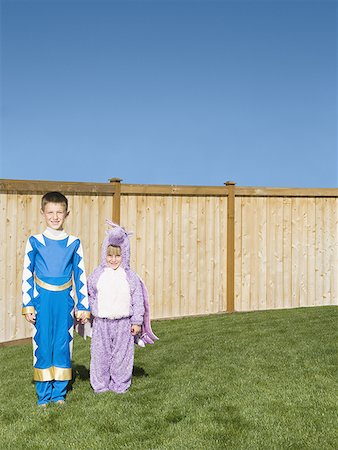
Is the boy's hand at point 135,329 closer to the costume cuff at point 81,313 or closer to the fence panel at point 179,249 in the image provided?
the costume cuff at point 81,313

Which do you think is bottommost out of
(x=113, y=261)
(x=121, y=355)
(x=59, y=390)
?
(x=59, y=390)

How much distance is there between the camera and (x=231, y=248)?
11.6 meters

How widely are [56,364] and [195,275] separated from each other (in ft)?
19.7

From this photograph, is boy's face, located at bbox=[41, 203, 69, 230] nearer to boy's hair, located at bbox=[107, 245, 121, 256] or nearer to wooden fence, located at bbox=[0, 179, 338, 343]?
boy's hair, located at bbox=[107, 245, 121, 256]

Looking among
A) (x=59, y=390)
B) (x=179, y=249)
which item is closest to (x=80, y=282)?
(x=59, y=390)

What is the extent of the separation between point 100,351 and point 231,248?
19.8ft

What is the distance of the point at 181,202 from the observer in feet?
36.8

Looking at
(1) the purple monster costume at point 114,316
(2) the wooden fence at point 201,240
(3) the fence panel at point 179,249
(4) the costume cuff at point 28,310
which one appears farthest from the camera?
(3) the fence panel at point 179,249

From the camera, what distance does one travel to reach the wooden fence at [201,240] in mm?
9820

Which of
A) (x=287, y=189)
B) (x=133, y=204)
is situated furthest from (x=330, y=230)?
(x=133, y=204)

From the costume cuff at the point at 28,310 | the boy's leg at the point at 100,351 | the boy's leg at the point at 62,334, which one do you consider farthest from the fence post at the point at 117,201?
the costume cuff at the point at 28,310

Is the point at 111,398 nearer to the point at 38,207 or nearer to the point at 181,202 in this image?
the point at 38,207

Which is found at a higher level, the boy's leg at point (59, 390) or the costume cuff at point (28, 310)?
the costume cuff at point (28, 310)

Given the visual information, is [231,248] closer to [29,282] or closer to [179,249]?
[179,249]
